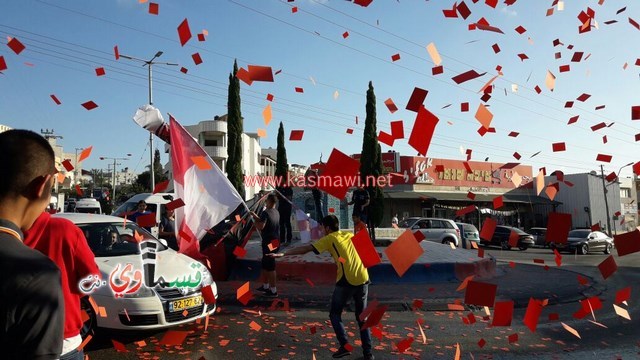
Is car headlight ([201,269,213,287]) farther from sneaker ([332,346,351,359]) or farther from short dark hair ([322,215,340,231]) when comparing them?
sneaker ([332,346,351,359])

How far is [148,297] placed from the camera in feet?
16.6

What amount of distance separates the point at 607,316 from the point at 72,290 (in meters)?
7.98

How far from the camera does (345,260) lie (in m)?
4.91

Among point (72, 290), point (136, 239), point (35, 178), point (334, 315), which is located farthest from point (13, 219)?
point (136, 239)

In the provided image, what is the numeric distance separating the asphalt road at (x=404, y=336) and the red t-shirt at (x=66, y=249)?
248cm

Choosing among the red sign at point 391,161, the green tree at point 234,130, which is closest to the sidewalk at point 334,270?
the green tree at point 234,130

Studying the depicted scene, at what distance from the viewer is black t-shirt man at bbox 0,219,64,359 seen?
3.91ft

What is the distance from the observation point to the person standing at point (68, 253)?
2.53 meters

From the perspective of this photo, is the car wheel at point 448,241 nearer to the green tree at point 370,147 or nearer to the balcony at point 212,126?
the green tree at point 370,147

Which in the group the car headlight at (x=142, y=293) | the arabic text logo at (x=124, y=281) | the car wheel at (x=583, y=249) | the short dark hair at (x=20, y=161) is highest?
the short dark hair at (x=20, y=161)

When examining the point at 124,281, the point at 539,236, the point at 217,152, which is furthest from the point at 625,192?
the point at 124,281

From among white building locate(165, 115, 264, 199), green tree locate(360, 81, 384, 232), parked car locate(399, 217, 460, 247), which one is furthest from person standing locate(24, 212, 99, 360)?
white building locate(165, 115, 264, 199)

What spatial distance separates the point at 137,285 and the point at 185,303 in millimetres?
595

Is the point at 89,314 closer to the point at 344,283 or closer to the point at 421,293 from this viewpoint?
the point at 344,283
